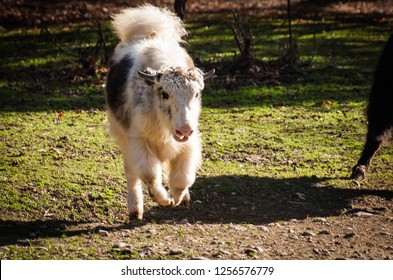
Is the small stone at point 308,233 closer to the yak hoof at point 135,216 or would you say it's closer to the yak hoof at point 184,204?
the yak hoof at point 184,204

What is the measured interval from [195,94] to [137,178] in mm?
1288

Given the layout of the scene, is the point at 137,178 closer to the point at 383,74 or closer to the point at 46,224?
the point at 46,224

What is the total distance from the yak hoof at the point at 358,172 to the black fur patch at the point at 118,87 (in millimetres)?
3121

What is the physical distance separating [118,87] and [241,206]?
1.84m

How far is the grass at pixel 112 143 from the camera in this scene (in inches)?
256

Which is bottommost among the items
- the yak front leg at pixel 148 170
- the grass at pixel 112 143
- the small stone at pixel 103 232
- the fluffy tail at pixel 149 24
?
the grass at pixel 112 143

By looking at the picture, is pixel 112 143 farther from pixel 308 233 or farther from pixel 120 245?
pixel 308 233

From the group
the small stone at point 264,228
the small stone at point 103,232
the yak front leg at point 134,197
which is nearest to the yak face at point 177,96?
the yak front leg at point 134,197

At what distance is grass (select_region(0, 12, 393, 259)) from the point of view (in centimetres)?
650

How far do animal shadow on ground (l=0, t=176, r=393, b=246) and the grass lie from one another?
5 centimetres

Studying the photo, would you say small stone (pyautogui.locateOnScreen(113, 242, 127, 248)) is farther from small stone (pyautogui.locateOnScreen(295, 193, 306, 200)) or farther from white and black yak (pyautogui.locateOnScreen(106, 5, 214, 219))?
small stone (pyautogui.locateOnScreen(295, 193, 306, 200))

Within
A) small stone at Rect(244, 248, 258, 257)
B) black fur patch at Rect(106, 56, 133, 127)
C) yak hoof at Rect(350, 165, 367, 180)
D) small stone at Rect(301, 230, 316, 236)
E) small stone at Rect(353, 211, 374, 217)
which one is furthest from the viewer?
yak hoof at Rect(350, 165, 367, 180)

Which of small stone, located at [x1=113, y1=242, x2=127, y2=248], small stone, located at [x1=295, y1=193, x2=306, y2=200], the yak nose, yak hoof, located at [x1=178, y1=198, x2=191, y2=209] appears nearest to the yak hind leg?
small stone, located at [x1=295, y1=193, x2=306, y2=200]

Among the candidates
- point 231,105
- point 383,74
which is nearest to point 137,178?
point 383,74
